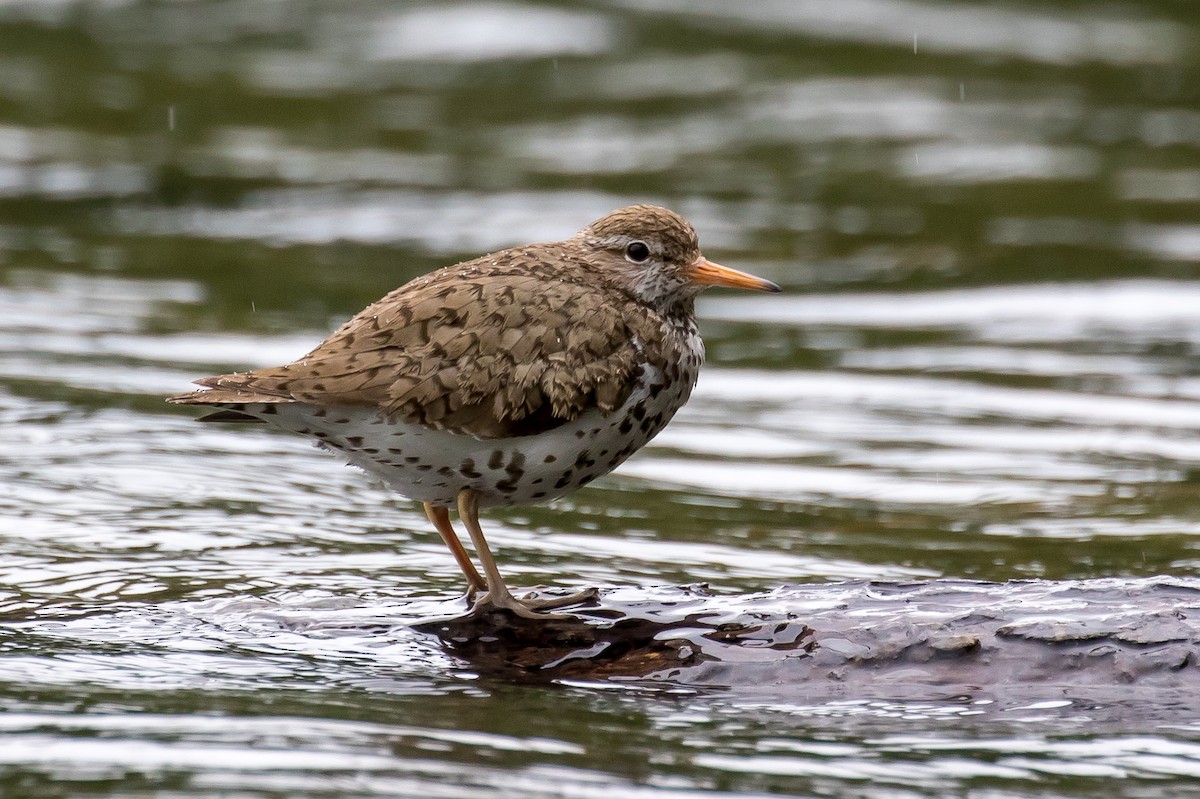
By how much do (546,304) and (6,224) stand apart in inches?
374

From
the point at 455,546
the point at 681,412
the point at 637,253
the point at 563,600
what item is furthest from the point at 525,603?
the point at 681,412

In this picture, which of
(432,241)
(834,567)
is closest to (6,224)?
(432,241)

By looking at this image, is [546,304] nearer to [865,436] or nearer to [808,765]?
[808,765]

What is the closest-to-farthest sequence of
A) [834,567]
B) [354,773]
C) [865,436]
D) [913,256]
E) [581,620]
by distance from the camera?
[354,773] → [581,620] → [834,567] → [865,436] → [913,256]

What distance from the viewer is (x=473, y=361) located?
21.4 ft

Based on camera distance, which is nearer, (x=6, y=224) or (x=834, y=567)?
(x=834, y=567)

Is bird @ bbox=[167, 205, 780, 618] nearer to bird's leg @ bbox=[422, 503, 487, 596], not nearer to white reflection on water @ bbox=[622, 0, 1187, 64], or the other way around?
bird's leg @ bbox=[422, 503, 487, 596]

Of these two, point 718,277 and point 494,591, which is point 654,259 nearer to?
point 718,277

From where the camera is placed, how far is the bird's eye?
730cm

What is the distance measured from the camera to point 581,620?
6.52m

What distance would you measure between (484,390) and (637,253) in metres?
1.17

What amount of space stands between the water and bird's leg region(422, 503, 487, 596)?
0.58 ft

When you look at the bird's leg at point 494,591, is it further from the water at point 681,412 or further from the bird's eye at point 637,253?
the bird's eye at point 637,253

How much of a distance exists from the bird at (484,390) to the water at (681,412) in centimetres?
63
